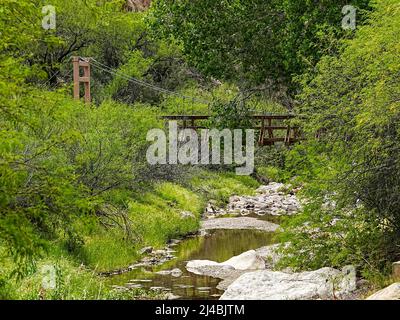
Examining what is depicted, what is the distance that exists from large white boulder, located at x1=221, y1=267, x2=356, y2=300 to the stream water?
66.8 inches

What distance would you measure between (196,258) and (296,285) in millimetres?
7435

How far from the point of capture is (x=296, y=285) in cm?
1233

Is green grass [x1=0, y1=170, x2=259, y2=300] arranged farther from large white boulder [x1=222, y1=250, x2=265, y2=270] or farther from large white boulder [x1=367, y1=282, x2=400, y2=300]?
large white boulder [x1=367, y1=282, x2=400, y2=300]

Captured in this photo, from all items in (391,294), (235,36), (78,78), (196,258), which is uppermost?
(235,36)

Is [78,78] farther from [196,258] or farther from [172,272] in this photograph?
[172,272]

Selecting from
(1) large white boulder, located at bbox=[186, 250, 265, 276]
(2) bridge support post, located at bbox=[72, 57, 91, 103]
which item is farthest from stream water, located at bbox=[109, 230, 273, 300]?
(2) bridge support post, located at bbox=[72, 57, 91, 103]

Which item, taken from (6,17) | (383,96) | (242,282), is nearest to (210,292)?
(242,282)

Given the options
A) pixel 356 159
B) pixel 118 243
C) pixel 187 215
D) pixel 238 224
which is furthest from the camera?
pixel 238 224

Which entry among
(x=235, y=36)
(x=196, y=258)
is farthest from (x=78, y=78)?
(x=196, y=258)

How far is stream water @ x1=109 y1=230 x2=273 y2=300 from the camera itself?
51.2ft

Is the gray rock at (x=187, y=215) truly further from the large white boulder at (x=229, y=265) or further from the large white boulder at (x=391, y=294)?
the large white boulder at (x=391, y=294)

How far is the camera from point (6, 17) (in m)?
8.48

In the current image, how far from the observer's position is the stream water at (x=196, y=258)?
51.2 feet

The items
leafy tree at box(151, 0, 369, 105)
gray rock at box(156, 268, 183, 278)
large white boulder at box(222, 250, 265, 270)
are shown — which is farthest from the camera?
leafy tree at box(151, 0, 369, 105)
